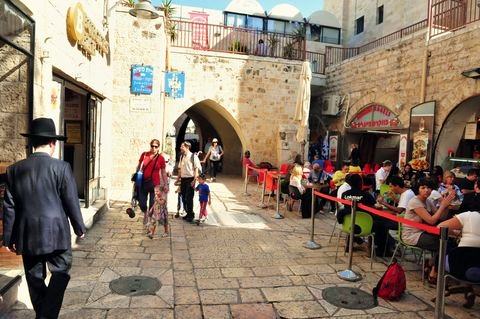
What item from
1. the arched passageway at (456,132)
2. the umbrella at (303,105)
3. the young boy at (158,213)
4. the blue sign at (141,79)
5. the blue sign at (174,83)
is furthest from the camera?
the blue sign at (174,83)

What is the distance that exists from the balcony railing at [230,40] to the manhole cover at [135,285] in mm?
10455

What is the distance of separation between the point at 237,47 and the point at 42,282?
12410 millimetres

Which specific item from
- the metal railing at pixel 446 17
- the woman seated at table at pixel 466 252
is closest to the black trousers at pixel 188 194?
the woman seated at table at pixel 466 252

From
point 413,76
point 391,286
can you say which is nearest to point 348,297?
point 391,286

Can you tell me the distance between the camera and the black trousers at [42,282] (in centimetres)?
263

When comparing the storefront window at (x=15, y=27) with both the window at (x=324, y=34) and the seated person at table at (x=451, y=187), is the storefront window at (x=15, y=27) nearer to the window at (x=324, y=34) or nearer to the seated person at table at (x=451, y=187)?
the seated person at table at (x=451, y=187)

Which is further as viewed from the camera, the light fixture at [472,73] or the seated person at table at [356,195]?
the light fixture at [472,73]

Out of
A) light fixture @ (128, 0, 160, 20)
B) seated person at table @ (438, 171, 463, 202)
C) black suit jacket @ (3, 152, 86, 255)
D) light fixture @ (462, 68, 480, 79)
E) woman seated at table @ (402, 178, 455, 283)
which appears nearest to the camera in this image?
black suit jacket @ (3, 152, 86, 255)

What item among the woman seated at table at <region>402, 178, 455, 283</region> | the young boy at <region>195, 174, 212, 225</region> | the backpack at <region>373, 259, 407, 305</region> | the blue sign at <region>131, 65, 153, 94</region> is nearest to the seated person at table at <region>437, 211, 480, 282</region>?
the backpack at <region>373, 259, 407, 305</region>

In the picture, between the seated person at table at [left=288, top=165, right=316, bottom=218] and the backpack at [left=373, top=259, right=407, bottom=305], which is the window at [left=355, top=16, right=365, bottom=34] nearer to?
the seated person at table at [left=288, top=165, right=316, bottom=218]

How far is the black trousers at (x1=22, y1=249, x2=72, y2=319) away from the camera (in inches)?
104

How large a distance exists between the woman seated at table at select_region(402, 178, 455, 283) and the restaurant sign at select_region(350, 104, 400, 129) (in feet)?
23.6

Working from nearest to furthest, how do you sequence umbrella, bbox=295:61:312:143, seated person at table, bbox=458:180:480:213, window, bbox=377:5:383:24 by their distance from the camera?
seated person at table, bbox=458:180:480:213 → umbrella, bbox=295:61:312:143 → window, bbox=377:5:383:24

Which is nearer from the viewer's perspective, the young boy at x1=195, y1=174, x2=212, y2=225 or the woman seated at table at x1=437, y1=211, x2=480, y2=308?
the woman seated at table at x1=437, y1=211, x2=480, y2=308
